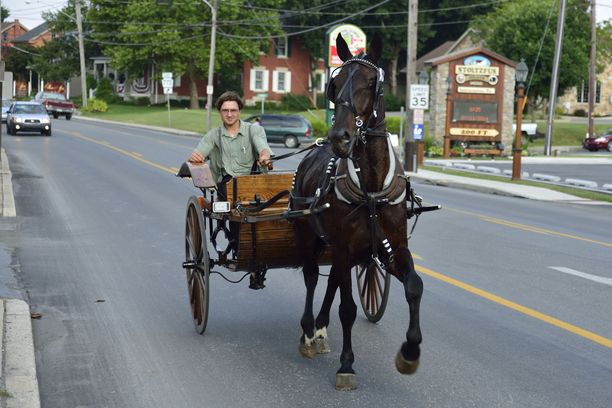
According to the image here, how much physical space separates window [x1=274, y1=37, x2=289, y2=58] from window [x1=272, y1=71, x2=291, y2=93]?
1.79 m

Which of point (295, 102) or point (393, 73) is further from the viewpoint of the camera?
point (393, 73)

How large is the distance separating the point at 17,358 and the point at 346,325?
258 centimetres

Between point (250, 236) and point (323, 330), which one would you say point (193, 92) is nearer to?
point (250, 236)

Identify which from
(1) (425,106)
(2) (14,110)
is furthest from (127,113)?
(1) (425,106)

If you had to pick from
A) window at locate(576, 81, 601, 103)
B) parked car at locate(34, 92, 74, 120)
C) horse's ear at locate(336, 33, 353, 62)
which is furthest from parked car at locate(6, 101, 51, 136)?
window at locate(576, 81, 601, 103)

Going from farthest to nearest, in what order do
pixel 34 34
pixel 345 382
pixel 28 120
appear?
1. pixel 34 34
2. pixel 28 120
3. pixel 345 382

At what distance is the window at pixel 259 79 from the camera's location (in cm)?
9281

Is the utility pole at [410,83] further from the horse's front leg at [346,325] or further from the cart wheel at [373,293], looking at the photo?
the horse's front leg at [346,325]

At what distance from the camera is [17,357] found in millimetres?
7430

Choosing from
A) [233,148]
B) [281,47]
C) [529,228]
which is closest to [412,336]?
[233,148]

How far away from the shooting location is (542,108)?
87938 millimetres

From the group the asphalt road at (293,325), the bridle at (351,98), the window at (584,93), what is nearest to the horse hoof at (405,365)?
the asphalt road at (293,325)

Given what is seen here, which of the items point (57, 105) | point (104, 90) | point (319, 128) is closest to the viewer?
point (319, 128)

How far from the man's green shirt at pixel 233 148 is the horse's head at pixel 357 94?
2490mm
